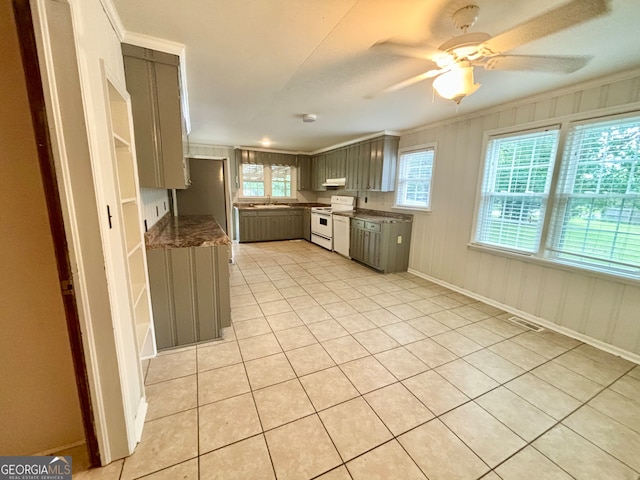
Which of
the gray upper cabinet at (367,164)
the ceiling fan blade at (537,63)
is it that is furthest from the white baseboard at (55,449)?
the gray upper cabinet at (367,164)

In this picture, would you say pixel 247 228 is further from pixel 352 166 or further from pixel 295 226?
pixel 352 166

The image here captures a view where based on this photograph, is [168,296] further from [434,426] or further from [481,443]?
[481,443]

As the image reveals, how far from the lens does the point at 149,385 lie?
5.67 feet

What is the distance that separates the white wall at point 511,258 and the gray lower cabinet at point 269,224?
129 inches

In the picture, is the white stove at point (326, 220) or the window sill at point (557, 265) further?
the white stove at point (326, 220)

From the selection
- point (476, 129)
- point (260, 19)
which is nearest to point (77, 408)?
point (260, 19)

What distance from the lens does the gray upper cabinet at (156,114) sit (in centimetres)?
181

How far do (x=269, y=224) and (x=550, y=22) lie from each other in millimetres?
5776

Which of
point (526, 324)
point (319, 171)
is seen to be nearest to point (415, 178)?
point (526, 324)

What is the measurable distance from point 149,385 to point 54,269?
1074 mm

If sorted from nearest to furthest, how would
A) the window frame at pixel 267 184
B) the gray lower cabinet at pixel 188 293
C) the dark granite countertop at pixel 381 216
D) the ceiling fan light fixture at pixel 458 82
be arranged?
the ceiling fan light fixture at pixel 458 82
the gray lower cabinet at pixel 188 293
the dark granite countertop at pixel 381 216
the window frame at pixel 267 184

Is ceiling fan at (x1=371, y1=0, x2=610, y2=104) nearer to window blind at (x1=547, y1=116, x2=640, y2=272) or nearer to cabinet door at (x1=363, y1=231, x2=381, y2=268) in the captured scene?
window blind at (x1=547, y1=116, x2=640, y2=272)

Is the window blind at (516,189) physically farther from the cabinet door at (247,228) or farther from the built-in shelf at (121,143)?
the cabinet door at (247,228)

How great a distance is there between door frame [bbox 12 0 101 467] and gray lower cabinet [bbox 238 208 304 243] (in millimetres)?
5076
